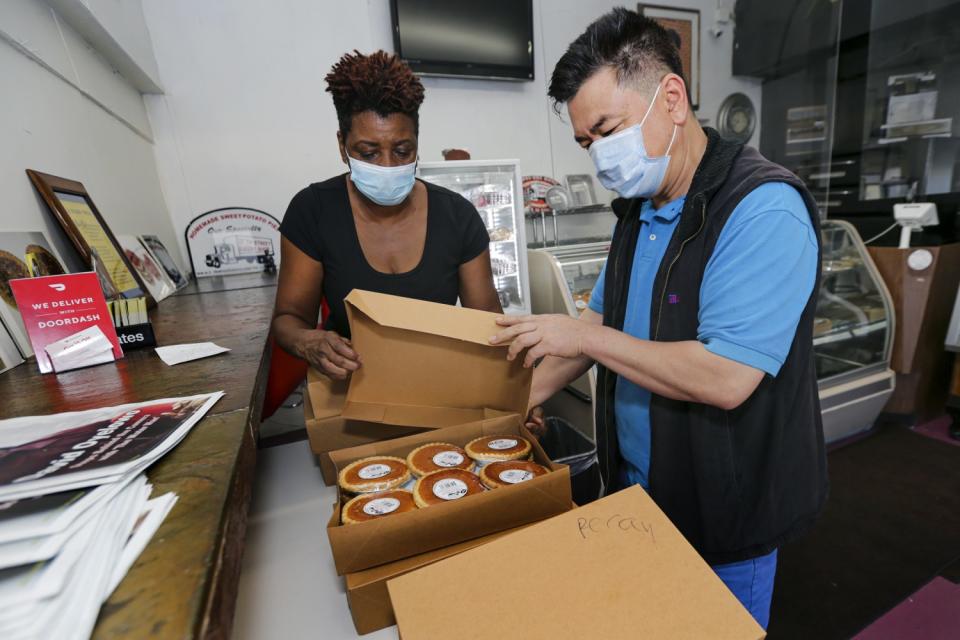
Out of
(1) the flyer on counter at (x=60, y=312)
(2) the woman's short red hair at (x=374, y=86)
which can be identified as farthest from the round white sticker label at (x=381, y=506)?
(2) the woman's short red hair at (x=374, y=86)

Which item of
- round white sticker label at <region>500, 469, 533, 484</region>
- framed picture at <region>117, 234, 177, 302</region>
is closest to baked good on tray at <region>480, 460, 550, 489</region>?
round white sticker label at <region>500, 469, 533, 484</region>

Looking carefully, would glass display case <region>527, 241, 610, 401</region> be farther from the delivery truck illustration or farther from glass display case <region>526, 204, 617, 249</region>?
the delivery truck illustration

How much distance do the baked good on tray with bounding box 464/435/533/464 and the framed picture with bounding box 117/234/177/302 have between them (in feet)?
5.17

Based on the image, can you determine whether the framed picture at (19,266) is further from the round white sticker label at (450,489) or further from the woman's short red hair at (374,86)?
the round white sticker label at (450,489)

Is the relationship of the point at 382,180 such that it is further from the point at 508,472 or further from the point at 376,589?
the point at 376,589

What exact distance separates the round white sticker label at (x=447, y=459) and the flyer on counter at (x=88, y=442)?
1.44 feet

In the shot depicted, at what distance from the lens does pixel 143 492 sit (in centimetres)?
49

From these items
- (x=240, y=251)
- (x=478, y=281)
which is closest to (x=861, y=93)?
(x=478, y=281)

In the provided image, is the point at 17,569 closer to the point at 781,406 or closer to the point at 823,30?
the point at 781,406

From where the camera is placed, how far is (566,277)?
9.64ft

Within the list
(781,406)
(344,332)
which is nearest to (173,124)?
(344,332)

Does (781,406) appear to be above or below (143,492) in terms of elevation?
below

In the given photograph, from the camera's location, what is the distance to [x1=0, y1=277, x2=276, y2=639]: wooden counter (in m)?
0.36

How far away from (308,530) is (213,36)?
2999 mm
